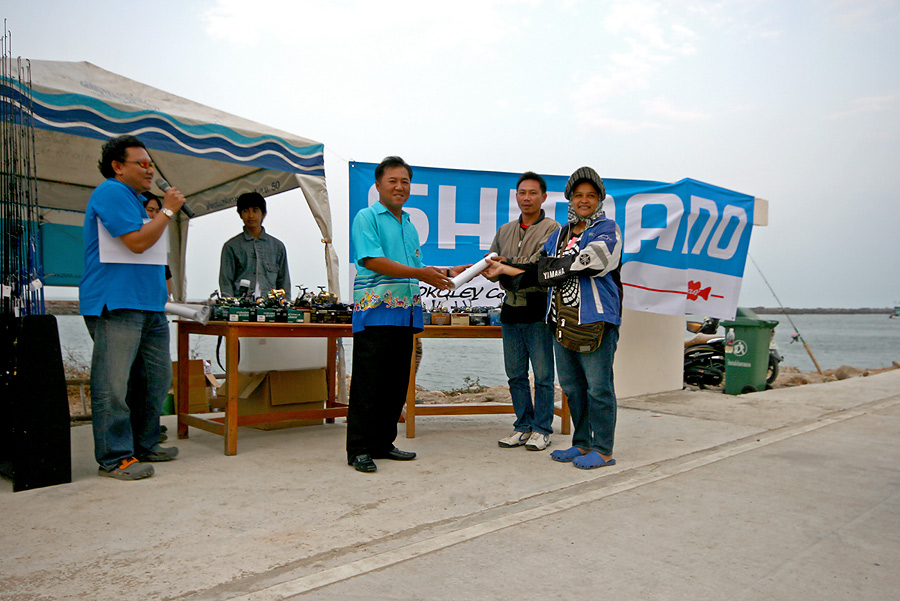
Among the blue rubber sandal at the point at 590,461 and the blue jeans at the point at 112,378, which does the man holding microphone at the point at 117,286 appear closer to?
the blue jeans at the point at 112,378

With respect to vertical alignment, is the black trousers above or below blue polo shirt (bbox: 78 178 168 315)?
below

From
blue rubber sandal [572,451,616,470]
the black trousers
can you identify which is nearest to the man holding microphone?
the black trousers

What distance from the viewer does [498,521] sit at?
→ 2676 millimetres

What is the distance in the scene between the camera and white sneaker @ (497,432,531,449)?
14.1 ft

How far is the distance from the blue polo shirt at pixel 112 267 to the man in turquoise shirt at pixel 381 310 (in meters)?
1.18

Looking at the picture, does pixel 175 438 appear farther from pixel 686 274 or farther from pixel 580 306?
pixel 686 274

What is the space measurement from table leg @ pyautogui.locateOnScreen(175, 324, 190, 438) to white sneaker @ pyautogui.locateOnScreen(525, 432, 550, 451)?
2.50 metres

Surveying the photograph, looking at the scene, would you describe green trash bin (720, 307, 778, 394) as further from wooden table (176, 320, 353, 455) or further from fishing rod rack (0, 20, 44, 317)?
fishing rod rack (0, 20, 44, 317)

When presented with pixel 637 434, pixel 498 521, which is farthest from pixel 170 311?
pixel 637 434

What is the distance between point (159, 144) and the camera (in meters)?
4.30

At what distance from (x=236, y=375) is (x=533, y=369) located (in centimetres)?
198

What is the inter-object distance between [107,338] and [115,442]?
0.57 m

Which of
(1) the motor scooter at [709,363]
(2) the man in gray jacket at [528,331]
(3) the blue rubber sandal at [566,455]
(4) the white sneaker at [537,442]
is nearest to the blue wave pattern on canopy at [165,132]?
(2) the man in gray jacket at [528,331]

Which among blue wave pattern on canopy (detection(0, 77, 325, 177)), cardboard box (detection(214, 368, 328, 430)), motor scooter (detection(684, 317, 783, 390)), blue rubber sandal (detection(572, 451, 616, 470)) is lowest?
motor scooter (detection(684, 317, 783, 390))
